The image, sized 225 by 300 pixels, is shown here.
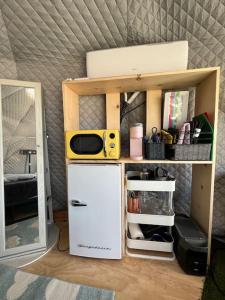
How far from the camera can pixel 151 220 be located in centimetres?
114

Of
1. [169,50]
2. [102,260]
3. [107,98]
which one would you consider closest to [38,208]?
[102,260]

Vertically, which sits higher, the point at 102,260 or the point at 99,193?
the point at 99,193

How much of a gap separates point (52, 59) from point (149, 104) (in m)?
0.95

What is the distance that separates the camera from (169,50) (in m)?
1.13

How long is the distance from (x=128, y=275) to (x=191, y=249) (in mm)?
445

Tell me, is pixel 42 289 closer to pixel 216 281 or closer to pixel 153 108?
pixel 216 281

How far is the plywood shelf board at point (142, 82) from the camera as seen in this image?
1037 mm

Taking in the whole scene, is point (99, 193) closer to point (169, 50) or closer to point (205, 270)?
point (205, 270)

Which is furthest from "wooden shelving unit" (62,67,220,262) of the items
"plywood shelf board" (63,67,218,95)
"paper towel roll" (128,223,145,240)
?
"paper towel roll" (128,223,145,240)

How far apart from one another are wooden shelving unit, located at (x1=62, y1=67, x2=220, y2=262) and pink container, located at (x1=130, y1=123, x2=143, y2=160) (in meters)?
0.06

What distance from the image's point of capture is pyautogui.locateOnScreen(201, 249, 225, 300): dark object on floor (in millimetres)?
912

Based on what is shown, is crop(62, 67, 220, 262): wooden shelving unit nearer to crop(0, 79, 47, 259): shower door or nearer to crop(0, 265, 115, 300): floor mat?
crop(0, 79, 47, 259): shower door

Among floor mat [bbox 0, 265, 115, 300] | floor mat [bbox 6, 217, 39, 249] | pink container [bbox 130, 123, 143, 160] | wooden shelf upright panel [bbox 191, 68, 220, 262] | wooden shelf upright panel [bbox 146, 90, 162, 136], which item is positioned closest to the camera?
floor mat [bbox 0, 265, 115, 300]

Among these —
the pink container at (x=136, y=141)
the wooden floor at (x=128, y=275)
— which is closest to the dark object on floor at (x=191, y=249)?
the wooden floor at (x=128, y=275)
